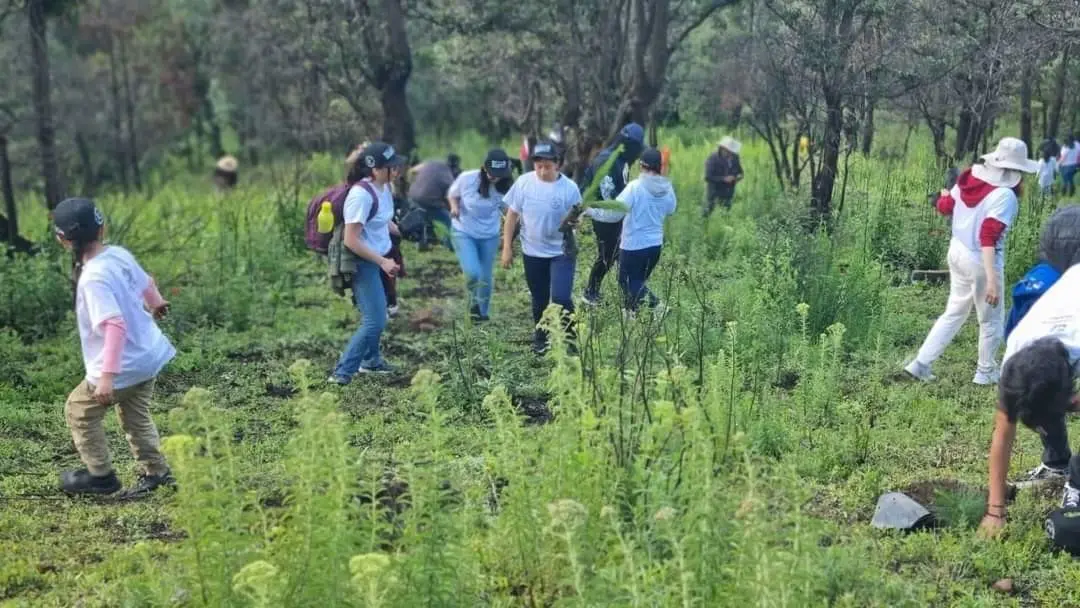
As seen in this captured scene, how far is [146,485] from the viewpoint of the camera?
19.5ft

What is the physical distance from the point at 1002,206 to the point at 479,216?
446 centimetres

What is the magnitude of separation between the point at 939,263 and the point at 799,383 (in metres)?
4.50

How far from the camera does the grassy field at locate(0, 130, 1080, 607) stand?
3641 mm

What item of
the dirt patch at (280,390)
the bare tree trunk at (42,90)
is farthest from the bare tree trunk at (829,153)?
the bare tree trunk at (42,90)

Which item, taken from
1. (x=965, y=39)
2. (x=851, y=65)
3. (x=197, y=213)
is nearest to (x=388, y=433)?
(x=851, y=65)

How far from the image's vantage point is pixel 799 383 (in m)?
7.30

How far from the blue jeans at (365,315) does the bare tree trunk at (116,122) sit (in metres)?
23.6

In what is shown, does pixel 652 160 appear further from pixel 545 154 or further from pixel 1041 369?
pixel 1041 369

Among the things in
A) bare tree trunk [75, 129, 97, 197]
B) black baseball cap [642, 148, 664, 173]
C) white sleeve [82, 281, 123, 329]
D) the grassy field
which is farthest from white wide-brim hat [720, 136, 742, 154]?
bare tree trunk [75, 129, 97, 197]

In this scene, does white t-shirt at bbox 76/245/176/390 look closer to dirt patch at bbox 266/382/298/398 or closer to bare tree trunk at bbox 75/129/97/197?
dirt patch at bbox 266/382/298/398

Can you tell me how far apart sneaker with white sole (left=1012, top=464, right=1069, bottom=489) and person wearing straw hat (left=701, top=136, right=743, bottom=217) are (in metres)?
9.85

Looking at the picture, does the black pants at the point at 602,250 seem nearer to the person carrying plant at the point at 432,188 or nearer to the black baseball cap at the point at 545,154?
the black baseball cap at the point at 545,154

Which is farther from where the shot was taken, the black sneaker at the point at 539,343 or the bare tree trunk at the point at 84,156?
the bare tree trunk at the point at 84,156

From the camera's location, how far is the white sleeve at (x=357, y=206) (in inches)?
303
